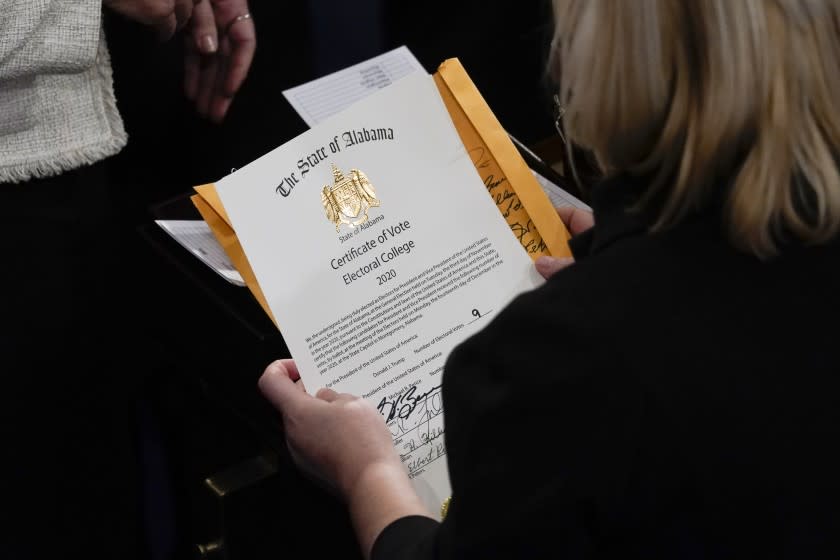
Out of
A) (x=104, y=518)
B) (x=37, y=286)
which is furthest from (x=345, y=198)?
(x=104, y=518)

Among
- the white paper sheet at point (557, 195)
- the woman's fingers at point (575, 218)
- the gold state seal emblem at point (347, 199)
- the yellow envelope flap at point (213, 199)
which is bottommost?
the woman's fingers at point (575, 218)

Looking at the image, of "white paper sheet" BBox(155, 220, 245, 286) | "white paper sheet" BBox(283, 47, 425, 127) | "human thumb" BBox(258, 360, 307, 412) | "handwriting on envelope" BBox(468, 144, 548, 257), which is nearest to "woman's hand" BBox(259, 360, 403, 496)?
"human thumb" BBox(258, 360, 307, 412)

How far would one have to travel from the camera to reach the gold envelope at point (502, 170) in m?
0.86

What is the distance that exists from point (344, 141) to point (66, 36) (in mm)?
342

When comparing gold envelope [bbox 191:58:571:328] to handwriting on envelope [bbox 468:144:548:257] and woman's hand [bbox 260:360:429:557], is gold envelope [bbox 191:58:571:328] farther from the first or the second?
woman's hand [bbox 260:360:429:557]

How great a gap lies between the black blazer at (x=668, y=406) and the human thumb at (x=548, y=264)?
27 cm

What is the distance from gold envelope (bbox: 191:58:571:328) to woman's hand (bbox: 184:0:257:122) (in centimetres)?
46

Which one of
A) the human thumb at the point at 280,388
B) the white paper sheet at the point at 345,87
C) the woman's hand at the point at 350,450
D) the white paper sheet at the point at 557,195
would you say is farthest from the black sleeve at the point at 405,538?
the white paper sheet at the point at 345,87

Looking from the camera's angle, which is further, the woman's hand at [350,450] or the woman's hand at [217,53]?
the woman's hand at [217,53]

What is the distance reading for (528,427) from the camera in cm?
53

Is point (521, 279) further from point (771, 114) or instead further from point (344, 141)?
point (771, 114)

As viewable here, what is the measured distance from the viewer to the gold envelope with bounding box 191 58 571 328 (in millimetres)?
858

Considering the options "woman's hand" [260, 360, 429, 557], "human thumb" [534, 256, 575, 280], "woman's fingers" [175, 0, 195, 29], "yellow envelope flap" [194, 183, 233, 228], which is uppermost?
"woman's fingers" [175, 0, 195, 29]
